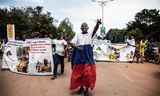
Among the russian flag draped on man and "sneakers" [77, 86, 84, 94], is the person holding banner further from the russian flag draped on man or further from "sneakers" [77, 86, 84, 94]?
"sneakers" [77, 86, 84, 94]

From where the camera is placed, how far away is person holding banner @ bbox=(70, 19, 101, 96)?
7211 millimetres

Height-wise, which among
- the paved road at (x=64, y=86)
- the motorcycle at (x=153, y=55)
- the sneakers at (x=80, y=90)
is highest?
the motorcycle at (x=153, y=55)

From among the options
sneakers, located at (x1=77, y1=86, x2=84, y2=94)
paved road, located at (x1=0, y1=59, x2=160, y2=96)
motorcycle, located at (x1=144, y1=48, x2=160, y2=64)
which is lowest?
paved road, located at (x1=0, y1=59, x2=160, y2=96)

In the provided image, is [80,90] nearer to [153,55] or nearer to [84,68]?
[84,68]

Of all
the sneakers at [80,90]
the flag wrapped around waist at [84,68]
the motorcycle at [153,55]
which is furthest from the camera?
the motorcycle at [153,55]

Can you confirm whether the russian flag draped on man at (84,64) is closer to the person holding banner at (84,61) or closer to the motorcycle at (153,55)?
the person holding banner at (84,61)

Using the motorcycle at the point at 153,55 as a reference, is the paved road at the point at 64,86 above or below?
below

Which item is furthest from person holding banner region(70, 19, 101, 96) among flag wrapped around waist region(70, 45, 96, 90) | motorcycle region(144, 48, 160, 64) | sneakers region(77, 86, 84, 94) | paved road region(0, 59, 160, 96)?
motorcycle region(144, 48, 160, 64)

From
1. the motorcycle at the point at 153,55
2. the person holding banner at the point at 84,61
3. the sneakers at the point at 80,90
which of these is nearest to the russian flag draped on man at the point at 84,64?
the person holding banner at the point at 84,61

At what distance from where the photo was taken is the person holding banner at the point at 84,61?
7.21m

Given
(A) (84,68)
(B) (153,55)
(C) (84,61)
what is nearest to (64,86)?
(A) (84,68)

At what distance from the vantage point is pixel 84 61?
729 cm

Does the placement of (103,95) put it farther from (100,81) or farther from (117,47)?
(117,47)

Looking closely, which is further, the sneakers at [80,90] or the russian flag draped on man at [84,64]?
the sneakers at [80,90]
